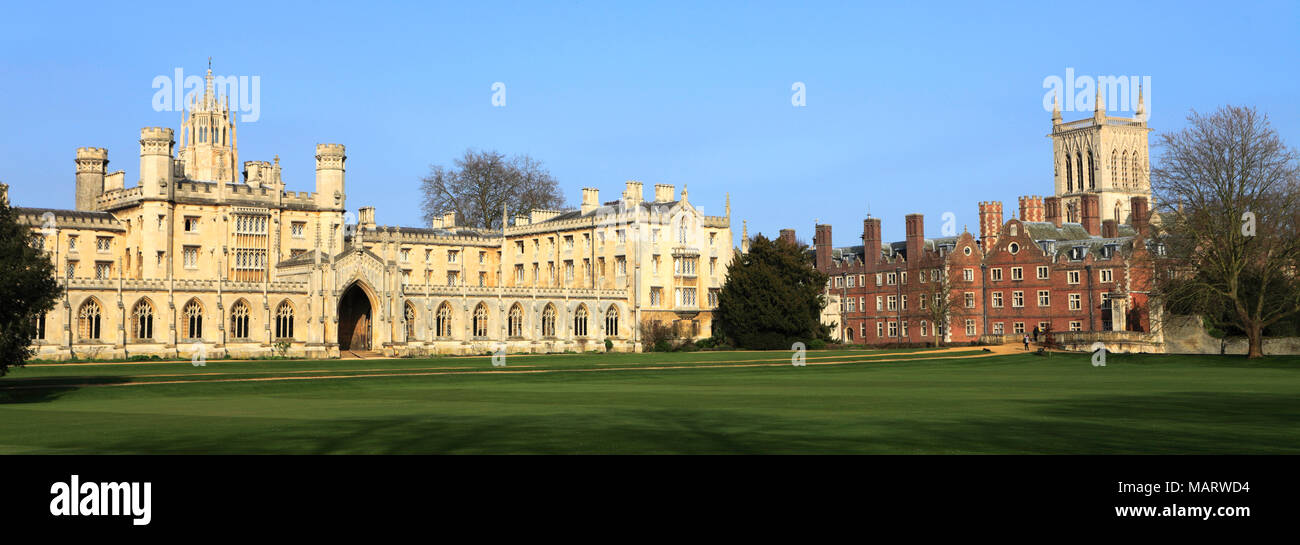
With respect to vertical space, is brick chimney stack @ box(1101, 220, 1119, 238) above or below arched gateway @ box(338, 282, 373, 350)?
above

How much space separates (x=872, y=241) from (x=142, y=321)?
53902 mm

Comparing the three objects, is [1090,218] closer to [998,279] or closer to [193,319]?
[998,279]

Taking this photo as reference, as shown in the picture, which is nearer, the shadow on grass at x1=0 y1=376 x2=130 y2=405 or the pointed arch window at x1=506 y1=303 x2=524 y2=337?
the shadow on grass at x1=0 y1=376 x2=130 y2=405

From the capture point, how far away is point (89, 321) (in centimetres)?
5809

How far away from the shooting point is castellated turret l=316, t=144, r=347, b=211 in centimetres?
7281

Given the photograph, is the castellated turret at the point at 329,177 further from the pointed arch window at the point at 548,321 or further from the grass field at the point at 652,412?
the grass field at the point at 652,412

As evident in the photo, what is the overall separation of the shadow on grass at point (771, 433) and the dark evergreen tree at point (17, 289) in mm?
11412

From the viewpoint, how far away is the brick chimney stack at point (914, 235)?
90125 mm

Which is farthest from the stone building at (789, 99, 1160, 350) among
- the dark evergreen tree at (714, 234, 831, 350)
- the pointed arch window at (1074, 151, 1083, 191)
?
the pointed arch window at (1074, 151, 1083, 191)

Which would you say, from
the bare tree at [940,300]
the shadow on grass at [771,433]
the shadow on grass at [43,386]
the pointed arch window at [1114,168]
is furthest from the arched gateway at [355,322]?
the pointed arch window at [1114,168]

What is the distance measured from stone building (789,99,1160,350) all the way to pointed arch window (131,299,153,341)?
46.7 m

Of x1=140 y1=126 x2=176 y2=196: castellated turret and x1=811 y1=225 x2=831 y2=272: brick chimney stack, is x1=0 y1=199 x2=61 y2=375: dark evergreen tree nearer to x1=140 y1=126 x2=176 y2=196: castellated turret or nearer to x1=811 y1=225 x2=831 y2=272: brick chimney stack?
x1=140 y1=126 x2=176 y2=196: castellated turret
